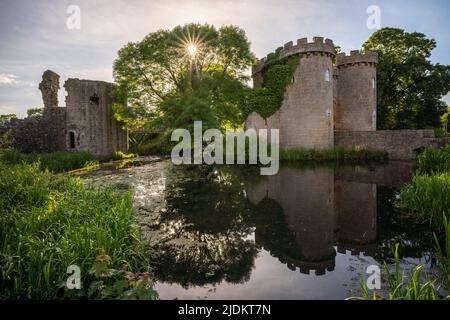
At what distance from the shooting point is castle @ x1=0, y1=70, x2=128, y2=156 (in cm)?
1812

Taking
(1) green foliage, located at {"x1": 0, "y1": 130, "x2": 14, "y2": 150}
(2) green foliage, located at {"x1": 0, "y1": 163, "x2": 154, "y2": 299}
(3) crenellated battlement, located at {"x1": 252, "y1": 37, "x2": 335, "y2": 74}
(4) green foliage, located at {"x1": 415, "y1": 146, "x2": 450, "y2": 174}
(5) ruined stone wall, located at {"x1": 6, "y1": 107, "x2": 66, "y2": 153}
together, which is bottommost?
(2) green foliage, located at {"x1": 0, "y1": 163, "x2": 154, "y2": 299}

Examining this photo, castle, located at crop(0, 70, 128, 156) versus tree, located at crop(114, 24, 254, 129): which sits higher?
tree, located at crop(114, 24, 254, 129)

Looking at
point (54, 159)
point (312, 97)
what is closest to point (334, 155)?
point (312, 97)

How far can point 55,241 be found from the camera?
3.67 metres

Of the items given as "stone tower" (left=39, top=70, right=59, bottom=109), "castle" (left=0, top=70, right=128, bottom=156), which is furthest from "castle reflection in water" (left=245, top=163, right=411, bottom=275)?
"stone tower" (left=39, top=70, right=59, bottom=109)

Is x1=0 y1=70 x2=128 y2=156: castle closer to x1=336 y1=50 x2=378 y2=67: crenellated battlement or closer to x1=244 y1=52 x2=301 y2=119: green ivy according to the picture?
x1=244 y1=52 x2=301 y2=119: green ivy

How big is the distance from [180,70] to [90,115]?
8.63 metres

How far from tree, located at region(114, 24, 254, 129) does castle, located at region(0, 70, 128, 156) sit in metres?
1.47

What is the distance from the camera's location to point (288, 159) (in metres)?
17.7

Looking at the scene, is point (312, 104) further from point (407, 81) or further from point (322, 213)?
point (407, 81)

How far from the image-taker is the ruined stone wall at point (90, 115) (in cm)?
1917

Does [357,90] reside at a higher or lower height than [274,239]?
higher
